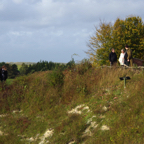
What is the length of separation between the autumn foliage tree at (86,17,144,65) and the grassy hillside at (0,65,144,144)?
19591mm

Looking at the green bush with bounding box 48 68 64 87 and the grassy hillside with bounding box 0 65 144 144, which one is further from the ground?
the green bush with bounding box 48 68 64 87

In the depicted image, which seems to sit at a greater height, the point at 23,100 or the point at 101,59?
the point at 101,59

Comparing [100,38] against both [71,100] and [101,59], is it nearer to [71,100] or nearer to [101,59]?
→ [101,59]

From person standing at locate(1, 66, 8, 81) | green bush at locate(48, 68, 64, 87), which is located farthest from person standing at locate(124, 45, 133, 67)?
person standing at locate(1, 66, 8, 81)

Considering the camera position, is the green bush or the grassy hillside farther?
the green bush

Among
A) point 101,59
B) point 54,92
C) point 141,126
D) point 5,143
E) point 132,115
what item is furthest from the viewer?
point 101,59

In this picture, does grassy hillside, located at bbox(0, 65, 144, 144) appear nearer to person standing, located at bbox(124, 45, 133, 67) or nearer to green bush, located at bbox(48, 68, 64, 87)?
green bush, located at bbox(48, 68, 64, 87)

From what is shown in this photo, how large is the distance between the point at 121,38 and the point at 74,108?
2439 centimetres

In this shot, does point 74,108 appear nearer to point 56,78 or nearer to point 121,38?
point 56,78

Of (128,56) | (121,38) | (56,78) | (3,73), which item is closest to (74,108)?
(56,78)

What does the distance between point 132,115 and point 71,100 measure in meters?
5.18

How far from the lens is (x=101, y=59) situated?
36.3m

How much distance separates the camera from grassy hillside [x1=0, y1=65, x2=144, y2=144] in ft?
29.7

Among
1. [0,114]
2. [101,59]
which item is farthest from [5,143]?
[101,59]
